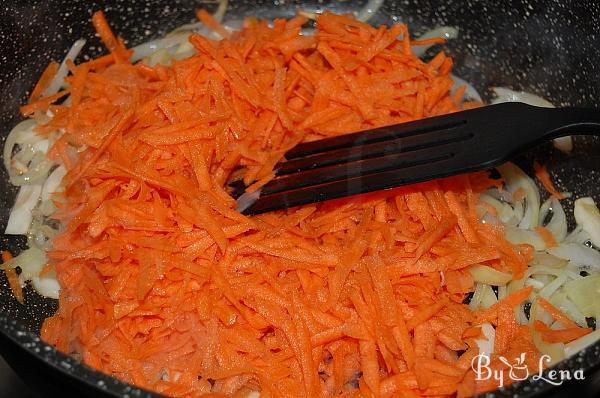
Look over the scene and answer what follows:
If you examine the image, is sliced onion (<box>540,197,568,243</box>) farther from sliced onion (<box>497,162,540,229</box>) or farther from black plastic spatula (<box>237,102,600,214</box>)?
black plastic spatula (<box>237,102,600,214</box>)

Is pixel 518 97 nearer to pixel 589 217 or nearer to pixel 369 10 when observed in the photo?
pixel 589 217

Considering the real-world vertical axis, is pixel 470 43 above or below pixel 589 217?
above

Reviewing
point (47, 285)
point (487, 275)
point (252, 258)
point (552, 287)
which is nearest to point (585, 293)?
point (552, 287)

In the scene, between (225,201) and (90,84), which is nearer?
(225,201)

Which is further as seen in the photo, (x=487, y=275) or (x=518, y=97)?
(x=518, y=97)

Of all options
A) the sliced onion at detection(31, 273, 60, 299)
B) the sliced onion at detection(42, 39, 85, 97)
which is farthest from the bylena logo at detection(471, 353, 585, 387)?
the sliced onion at detection(42, 39, 85, 97)

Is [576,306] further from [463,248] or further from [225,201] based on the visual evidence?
[225,201]

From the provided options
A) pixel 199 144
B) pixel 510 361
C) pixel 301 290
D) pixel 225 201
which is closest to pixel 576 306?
pixel 510 361

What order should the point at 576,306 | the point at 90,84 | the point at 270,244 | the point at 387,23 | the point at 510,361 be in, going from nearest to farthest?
the point at 510,361, the point at 270,244, the point at 576,306, the point at 90,84, the point at 387,23

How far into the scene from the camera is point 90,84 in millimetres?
2855

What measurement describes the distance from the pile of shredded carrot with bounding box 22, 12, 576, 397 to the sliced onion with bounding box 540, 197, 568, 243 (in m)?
0.31

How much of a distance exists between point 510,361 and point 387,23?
195 centimetres

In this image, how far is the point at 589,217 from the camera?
9.19 feet

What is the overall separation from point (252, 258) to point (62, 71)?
1435 mm
